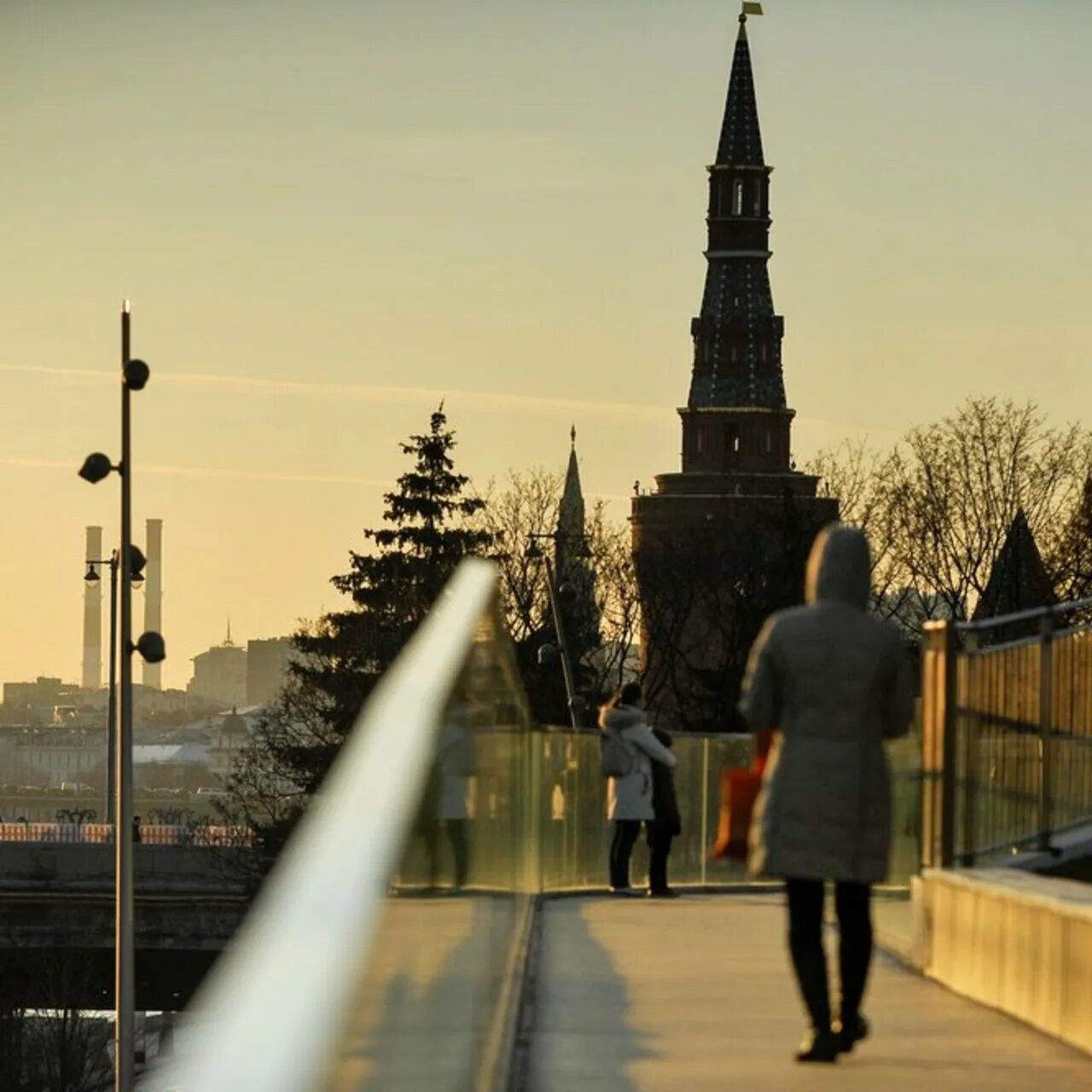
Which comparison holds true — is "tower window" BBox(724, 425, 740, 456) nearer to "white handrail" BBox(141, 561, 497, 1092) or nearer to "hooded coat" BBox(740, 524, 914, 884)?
"hooded coat" BBox(740, 524, 914, 884)

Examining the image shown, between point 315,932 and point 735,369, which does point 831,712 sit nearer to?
point 315,932

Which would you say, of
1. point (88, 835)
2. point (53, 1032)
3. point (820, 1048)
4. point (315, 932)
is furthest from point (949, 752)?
point (88, 835)

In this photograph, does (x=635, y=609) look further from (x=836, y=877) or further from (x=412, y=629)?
(x=836, y=877)

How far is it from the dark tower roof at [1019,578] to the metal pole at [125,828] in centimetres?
5064

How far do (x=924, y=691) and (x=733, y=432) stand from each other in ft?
532

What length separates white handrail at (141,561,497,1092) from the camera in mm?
4906

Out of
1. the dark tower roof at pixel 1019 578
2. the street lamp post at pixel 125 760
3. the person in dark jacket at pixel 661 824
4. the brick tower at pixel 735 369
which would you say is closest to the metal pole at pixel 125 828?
the street lamp post at pixel 125 760

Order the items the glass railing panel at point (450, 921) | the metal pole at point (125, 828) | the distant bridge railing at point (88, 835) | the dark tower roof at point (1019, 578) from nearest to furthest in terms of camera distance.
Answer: the glass railing panel at point (450, 921)
the metal pole at point (125, 828)
the dark tower roof at point (1019, 578)
the distant bridge railing at point (88, 835)

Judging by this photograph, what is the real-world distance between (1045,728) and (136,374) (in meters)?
24.0

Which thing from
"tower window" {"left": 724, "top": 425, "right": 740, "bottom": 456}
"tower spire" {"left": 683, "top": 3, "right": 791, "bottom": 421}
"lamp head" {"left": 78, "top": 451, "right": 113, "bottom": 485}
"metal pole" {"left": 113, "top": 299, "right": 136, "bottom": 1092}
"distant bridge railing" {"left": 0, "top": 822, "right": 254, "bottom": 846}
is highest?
"tower spire" {"left": 683, "top": 3, "right": 791, "bottom": 421}

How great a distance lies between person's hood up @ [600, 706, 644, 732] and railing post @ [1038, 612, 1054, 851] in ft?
24.9

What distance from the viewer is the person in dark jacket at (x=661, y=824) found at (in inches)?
993

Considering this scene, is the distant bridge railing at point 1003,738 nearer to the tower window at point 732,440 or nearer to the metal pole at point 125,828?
the metal pole at point 125,828

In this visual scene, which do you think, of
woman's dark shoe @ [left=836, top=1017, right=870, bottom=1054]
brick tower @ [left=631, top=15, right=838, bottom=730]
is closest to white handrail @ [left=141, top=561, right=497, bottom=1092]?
woman's dark shoe @ [left=836, top=1017, right=870, bottom=1054]
